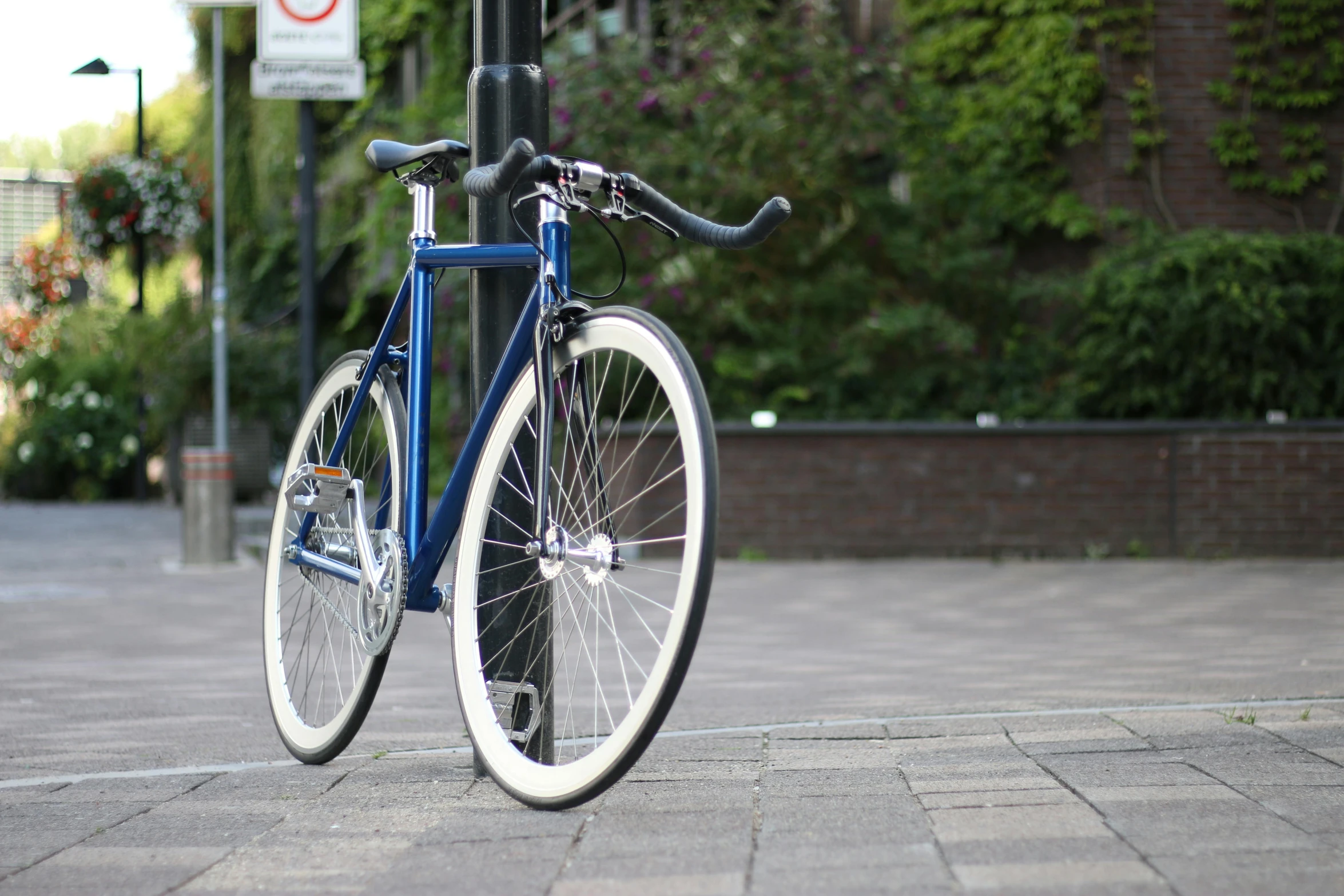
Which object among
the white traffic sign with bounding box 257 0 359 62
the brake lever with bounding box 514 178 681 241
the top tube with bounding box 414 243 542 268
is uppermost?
the white traffic sign with bounding box 257 0 359 62

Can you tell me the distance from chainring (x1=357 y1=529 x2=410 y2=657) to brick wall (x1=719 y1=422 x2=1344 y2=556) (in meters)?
7.01

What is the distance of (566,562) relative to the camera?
2838 millimetres

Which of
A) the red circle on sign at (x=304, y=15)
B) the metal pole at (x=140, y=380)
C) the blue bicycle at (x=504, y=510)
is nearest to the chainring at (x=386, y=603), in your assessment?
the blue bicycle at (x=504, y=510)

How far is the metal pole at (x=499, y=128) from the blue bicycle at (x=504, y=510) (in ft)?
0.37

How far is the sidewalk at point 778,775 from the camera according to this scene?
248cm

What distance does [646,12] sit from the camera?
580 inches

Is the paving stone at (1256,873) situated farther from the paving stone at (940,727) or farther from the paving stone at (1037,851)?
the paving stone at (940,727)

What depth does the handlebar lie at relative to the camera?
8.93ft

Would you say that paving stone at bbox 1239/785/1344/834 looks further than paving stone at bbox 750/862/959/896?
Yes

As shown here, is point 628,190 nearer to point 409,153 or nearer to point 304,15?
point 409,153

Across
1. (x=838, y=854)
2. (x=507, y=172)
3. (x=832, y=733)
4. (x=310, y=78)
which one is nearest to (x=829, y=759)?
(x=832, y=733)

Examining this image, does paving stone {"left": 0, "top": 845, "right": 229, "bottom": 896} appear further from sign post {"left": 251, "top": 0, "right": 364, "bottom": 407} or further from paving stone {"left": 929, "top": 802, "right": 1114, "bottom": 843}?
sign post {"left": 251, "top": 0, "right": 364, "bottom": 407}

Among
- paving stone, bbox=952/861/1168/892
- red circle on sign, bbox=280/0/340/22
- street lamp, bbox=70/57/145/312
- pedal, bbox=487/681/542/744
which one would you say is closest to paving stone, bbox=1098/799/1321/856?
paving stone, bbox=952/861/1168/892

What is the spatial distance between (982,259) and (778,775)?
9461mm
